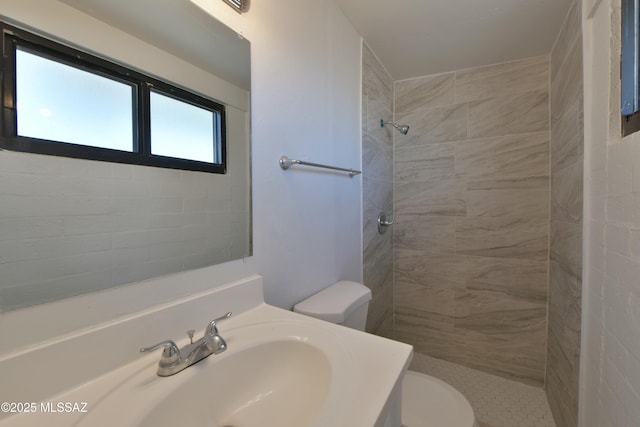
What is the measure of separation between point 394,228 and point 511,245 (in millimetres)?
819

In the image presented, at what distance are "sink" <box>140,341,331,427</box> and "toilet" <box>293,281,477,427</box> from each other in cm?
32

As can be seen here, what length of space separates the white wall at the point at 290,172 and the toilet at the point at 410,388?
8 cm

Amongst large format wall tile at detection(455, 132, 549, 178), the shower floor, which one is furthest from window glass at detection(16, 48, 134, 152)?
the shower floor

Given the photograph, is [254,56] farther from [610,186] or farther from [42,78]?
[610,186]

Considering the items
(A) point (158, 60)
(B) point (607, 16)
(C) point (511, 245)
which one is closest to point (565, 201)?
(C) point (511, 245)

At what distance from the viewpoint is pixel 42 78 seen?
52 centimetres

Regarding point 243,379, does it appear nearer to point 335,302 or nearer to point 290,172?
point 335,302

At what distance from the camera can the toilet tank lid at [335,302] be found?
1.05 meters

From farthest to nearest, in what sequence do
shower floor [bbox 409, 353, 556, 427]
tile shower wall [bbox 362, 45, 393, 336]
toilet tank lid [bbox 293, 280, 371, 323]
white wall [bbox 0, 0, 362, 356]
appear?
tile shower wall [bbox 362, 45, 393, 336], shower floor [bbox 409, 353, 556, 427], toilet tank lid [bbox 293, 280, 371, 323], white wall [bbox 0, 0, 362, 356]

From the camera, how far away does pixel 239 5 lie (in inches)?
33.8

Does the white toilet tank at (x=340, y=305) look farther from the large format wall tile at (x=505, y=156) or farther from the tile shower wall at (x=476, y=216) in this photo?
the large format wall tile at (x=505, y=156)

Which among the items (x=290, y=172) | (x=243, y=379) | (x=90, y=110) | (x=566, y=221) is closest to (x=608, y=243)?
(x=566, y=221)

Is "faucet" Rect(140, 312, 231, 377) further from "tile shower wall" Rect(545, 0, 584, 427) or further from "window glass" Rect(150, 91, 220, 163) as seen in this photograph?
"tile shower wall" Rect(545, 0, 584, 427)

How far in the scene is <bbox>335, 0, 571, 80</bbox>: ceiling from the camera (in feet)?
4.44
